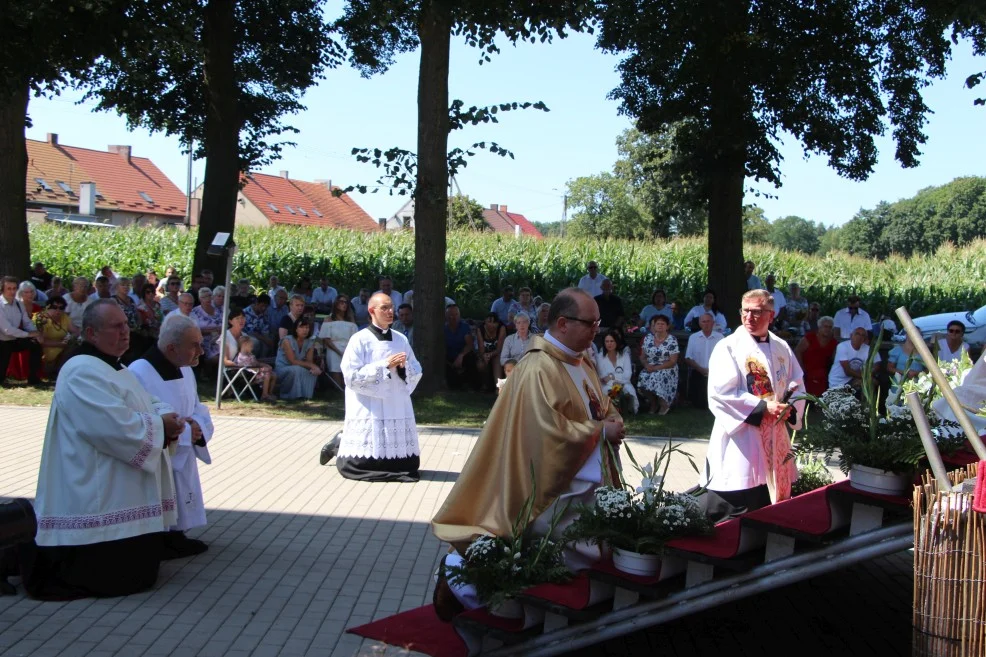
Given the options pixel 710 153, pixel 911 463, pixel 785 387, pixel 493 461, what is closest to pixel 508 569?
pixel 493 461

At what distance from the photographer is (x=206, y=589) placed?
705cm

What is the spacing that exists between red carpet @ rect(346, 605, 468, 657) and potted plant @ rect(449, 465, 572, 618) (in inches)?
19.4

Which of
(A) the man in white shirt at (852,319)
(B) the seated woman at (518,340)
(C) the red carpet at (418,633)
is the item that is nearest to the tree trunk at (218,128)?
(B) the seated woman at (518,340)

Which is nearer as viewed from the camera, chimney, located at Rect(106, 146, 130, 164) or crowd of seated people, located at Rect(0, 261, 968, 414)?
crowd of seated people, located at Rect(0, 261, 968, 414)

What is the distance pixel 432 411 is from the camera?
1559 centimetres

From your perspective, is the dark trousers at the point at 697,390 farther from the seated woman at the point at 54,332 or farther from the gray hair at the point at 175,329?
the gray hair at the point at 175,329

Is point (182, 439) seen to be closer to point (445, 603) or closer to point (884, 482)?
point (445, 603)

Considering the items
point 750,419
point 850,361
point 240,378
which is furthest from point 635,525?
point 240,378

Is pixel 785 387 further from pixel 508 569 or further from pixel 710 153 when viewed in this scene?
pixel 710 153

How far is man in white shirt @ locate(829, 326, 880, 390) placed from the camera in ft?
50.7

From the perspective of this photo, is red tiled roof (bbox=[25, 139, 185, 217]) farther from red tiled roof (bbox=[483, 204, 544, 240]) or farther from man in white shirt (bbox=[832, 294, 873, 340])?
man in white shirt (bbox=[832, 294, 873, 340])

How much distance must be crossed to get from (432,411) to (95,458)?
9.07m

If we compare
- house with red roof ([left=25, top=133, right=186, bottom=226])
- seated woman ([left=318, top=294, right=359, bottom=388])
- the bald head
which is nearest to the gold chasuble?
the bald head

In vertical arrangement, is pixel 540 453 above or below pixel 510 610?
above
